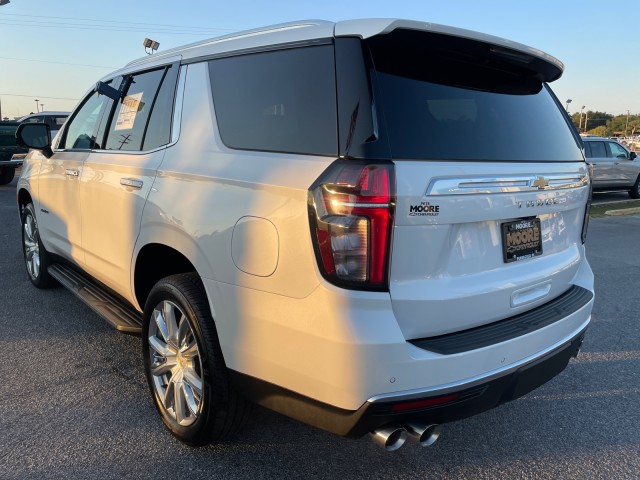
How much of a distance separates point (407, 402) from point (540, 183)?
116cm

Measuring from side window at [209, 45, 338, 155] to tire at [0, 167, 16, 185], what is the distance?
14.5m

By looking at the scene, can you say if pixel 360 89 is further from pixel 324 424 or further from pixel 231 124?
pixel 324 424

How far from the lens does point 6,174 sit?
14.9 m

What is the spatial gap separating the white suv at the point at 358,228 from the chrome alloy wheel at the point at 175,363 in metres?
0.01

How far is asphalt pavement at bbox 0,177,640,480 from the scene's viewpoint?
2.54m

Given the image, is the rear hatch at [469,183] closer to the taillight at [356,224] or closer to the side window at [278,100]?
the taillight at [356,224]

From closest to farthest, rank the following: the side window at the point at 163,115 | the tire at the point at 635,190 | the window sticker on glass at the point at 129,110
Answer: the side window at the point at 163,115 < the window sticker on glass at the point at 129,110 < the tire at the point at 635,190

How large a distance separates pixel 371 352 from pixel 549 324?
3.26 feet

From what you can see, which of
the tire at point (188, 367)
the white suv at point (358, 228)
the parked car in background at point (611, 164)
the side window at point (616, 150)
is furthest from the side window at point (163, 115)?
the side window at point (616, 150)

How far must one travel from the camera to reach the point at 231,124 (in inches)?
97.2

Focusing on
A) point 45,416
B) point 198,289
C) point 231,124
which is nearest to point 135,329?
point 45,416

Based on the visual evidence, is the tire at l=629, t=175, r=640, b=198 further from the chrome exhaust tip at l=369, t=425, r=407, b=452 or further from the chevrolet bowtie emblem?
the chrome exhaust tip at l=369, t=425, r=407, b=452

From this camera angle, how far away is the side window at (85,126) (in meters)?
3.85

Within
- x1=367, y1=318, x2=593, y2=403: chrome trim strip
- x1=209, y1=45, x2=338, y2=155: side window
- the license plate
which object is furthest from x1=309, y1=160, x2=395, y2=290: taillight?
the license plate
